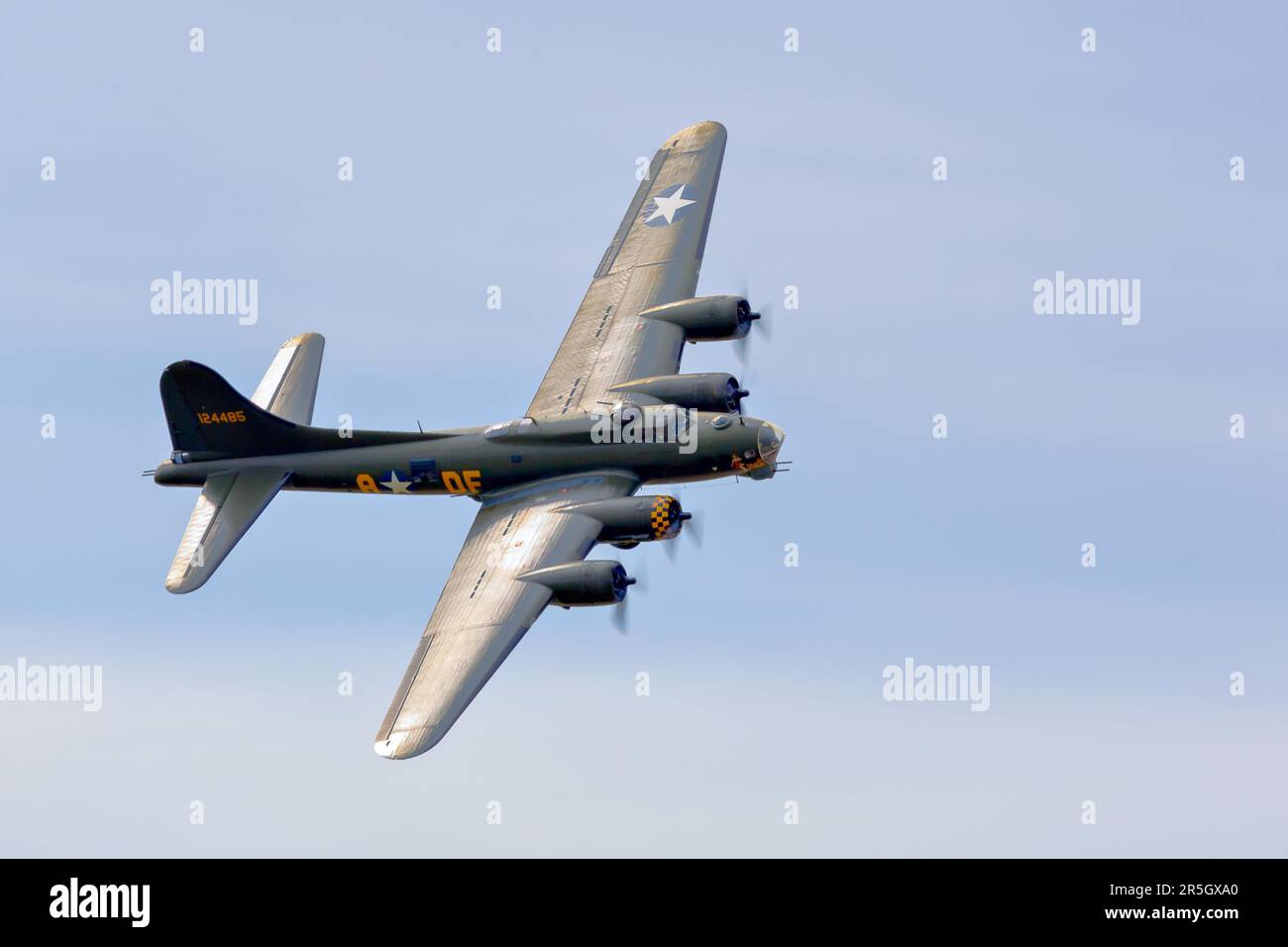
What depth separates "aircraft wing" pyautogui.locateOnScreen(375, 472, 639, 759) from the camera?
57.9 metres

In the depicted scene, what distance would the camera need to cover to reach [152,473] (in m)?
68.8

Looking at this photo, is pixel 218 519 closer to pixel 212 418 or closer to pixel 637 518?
pixel 212 418

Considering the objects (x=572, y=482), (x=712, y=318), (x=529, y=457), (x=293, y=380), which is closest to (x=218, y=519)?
(x=293, y=380)

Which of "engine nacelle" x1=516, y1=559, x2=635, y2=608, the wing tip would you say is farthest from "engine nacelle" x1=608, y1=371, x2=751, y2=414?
the wing tip

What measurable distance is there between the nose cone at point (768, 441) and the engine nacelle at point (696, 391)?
6.32 ft

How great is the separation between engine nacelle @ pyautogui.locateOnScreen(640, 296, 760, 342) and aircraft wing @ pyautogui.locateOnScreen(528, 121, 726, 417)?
0.38 m

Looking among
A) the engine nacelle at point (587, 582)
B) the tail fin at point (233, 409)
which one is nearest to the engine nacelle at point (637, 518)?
the engine nacelle at point (587, 582)

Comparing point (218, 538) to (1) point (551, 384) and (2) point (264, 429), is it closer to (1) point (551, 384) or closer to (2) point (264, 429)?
(2) point (264, 429)

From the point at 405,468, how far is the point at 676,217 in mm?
13777

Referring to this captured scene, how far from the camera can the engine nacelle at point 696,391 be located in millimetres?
66688

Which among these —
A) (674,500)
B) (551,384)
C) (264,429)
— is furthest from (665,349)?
(264,429)

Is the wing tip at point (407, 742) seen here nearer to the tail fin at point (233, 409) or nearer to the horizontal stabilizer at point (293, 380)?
the tail fin at point (233, 409)

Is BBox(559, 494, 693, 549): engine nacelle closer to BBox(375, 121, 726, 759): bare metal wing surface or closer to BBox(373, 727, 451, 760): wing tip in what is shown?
BBox(375, 121, 726, 759): bare metal wing surface

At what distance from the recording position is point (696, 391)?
6675 centimetres
